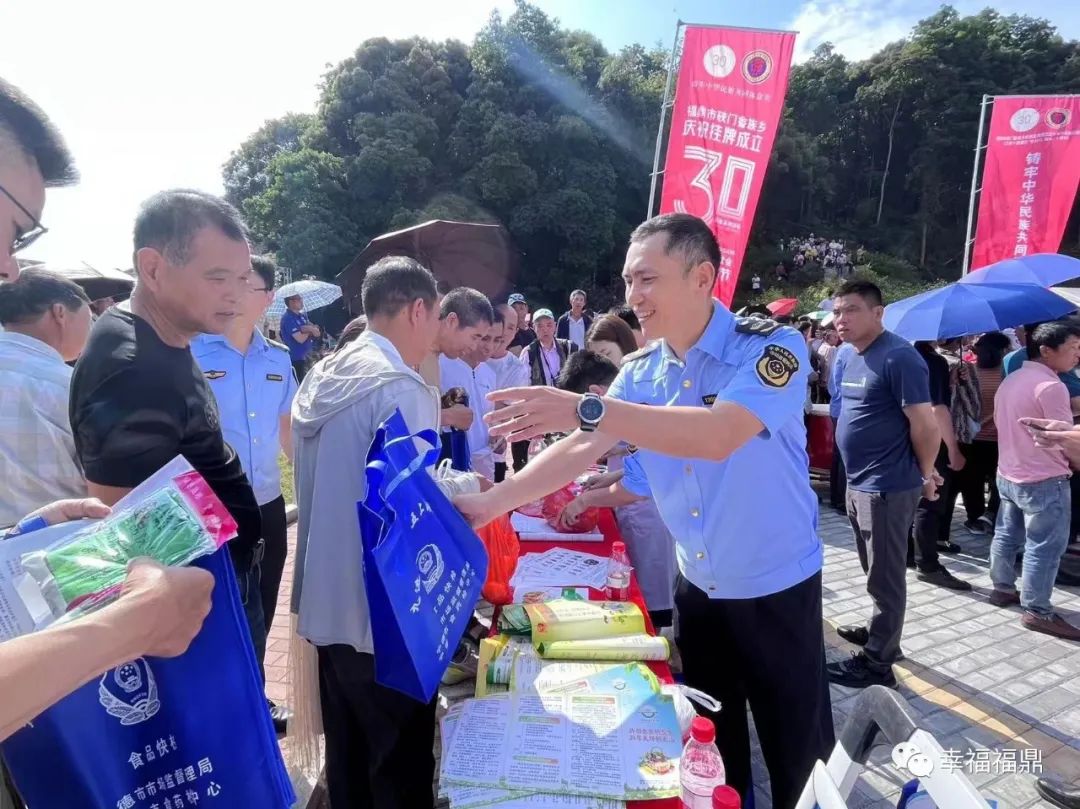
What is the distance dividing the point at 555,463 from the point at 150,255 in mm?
1340

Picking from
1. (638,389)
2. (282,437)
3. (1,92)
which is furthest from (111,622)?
(282,437)

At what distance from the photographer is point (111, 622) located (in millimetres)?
834

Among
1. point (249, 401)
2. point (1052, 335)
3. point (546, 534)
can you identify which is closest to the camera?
point (546, 534)

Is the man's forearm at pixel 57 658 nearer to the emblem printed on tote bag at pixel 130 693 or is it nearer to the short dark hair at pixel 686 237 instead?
the emblem printed on tote bag at pixel 130 693

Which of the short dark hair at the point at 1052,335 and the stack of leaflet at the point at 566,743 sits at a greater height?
the short dark hair at the point at 1052,335

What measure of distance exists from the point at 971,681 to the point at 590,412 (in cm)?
318

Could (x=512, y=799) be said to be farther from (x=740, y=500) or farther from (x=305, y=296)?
(x=305, y=296)

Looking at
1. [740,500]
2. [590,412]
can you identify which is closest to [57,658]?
[590,412]

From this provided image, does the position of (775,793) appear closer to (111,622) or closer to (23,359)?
(111,622)

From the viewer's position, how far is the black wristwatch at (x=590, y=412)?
1.56 m

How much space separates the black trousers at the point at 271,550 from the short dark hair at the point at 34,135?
73.9 inches

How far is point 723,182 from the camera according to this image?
559 centimetres

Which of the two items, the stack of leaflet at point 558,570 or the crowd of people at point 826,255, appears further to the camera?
the crowd of people at point 826,255

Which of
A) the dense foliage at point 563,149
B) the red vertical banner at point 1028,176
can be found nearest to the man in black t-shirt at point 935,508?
the red vertical banner at point 1028,176
